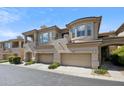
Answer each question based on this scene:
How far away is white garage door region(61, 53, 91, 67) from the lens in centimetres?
1971

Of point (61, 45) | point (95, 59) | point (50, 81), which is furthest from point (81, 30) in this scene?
→ point (50, 81)

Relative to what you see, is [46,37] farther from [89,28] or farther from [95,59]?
[95,59]

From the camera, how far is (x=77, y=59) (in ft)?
68.5

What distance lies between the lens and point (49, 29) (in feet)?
88.3

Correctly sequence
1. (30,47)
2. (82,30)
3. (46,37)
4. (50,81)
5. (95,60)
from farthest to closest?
(30,47) < (46,37) < (82,30) < (95,60) < (50,81)

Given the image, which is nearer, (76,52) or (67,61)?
(76,52)

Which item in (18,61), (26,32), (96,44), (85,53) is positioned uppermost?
(26,32)

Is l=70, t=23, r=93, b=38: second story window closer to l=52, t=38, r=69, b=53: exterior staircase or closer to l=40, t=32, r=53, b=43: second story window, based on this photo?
l=52, t=38, r=69, b=53: exterior staircase

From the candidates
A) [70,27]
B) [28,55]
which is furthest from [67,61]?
[28,55]

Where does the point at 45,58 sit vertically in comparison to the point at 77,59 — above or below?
below

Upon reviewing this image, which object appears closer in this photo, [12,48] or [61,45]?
[61,45]

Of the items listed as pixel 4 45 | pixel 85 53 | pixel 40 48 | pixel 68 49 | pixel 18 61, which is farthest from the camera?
pixel 4 45

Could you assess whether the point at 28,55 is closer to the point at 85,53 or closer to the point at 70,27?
the point at 70,27

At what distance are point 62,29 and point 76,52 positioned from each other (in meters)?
8.44
